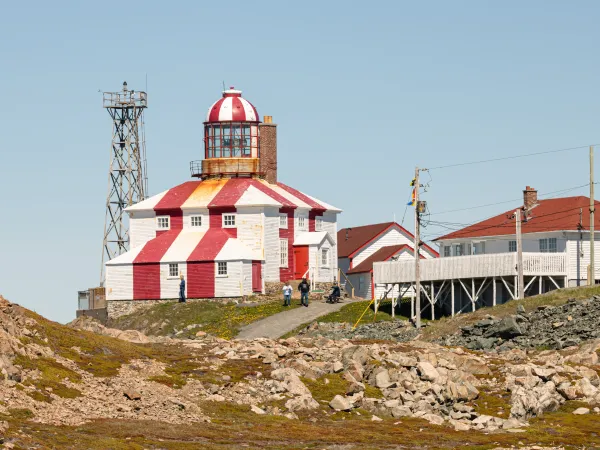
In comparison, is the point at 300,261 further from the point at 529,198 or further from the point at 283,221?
the point at 529,198

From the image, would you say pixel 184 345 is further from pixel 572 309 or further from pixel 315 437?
pixel 572 309

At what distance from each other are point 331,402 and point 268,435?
191 inches

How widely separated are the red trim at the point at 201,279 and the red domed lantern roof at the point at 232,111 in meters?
11.1

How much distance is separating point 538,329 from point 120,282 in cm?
3151

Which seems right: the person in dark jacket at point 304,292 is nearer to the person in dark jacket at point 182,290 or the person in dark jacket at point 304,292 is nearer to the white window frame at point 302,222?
the person in dark jacket at point 182,290

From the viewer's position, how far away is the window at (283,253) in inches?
3339

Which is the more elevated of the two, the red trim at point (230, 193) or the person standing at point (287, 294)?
the red trim at point (230, 193)

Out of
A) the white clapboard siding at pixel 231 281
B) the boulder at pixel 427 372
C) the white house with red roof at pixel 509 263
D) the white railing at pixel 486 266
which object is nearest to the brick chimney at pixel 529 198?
the white house with red roof at pixel 509 263

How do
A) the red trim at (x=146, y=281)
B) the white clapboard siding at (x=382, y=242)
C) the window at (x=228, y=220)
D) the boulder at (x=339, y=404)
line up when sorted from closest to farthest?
the boulder at (x=339, y=404) → the red trim at (x=146, y=281) → the window at (x=228, y=220) → the white clapboard siding at (x=382, y=242)

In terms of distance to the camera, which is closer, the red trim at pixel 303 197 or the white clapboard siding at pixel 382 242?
the red trim at pixel 303 197

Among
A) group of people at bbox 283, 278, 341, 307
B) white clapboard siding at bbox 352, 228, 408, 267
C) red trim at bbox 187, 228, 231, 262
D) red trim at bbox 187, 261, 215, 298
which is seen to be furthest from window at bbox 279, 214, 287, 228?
white clapboard siding at bbox 352, 228, 408, 267

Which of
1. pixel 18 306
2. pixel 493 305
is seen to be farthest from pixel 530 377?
pixel 493 305

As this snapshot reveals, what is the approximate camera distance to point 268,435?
1449 inches

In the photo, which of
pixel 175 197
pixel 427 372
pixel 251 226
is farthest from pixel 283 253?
pixel 427 372
